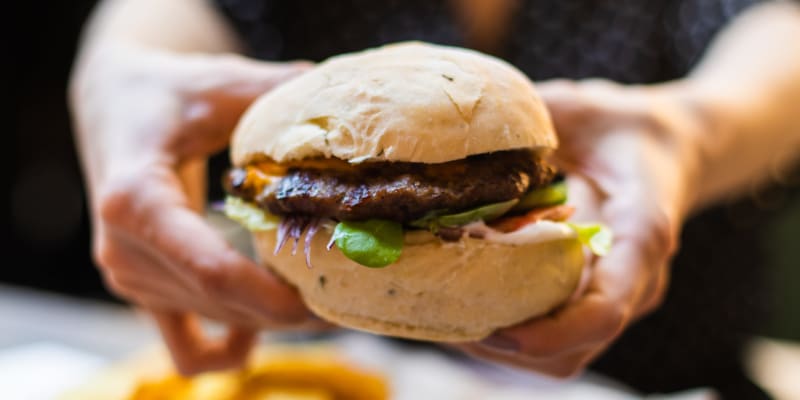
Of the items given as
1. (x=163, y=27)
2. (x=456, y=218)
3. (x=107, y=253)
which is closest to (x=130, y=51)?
(x=163, y=27)

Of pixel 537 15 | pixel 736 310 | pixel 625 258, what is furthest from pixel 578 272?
pixel 736 310

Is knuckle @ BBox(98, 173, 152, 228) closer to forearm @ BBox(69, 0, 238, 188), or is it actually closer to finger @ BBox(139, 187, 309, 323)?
finger @ BBox(139, 187, 309, 323)

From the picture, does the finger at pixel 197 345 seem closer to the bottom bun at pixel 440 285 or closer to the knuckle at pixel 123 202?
the knuckle at pixel 123 202

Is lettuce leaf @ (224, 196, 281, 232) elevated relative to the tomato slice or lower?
lower

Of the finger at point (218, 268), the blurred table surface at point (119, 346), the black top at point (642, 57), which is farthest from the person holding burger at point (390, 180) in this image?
the blurred table surface at point (119, 346)

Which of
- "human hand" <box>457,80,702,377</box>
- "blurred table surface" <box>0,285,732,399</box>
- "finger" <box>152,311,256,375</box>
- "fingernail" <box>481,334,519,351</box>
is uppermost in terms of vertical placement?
"human hand" <box>457,80,702,377</box>

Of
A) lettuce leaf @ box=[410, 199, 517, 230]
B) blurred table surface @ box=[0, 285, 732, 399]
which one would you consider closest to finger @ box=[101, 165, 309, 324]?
lettuce leaf @ box=[410, 199, 517, 230]
